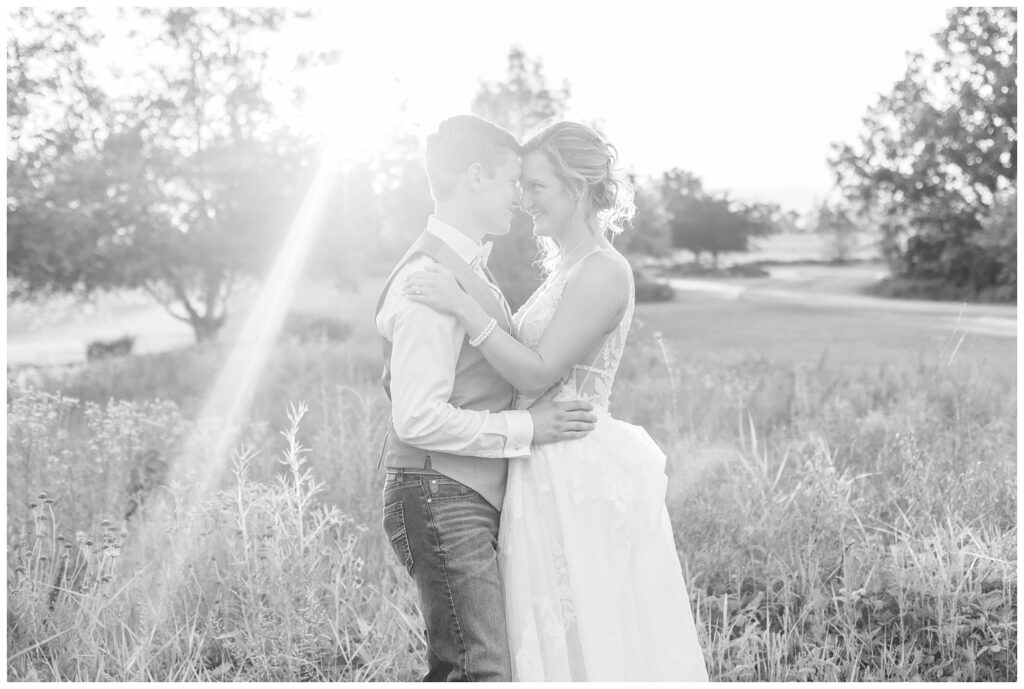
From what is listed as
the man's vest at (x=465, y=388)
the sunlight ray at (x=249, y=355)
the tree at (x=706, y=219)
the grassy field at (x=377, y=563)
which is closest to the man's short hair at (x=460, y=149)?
the man's vest at (x=465, y=388)

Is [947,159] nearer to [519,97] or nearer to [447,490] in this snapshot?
[519,97]

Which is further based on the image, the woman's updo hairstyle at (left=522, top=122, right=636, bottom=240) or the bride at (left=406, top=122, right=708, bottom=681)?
the woman's updo hairstyle at (left=522, top=122, right=636, bottom=240)

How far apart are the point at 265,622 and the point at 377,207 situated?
15.8m

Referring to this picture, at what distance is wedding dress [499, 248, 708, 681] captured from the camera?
2830 mm

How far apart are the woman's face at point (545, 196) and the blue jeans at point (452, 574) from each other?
97 centimetres

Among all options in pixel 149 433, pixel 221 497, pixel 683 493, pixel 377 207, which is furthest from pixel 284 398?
pixel 377 207

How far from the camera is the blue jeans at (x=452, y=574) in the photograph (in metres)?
2.60

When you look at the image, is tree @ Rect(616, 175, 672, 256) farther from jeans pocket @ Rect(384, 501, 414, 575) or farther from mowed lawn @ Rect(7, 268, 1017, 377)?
jeans pocket @ Rect(384, 501, 414, 575)

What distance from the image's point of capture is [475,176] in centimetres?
271

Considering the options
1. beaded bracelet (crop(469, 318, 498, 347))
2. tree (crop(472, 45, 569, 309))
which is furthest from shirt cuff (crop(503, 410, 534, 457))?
tree (crop(472, 45, 569, 309))

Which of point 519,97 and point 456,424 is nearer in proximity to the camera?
point 456,424

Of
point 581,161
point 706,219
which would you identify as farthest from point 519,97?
point 706,219

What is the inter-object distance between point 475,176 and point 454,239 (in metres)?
0.20

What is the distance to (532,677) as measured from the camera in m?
2.82
